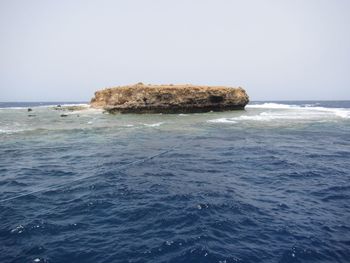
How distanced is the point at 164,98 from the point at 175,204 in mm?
44932

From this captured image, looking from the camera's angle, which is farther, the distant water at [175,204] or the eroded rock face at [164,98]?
the eroded rock face at [164,98]

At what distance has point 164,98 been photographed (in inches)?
2162

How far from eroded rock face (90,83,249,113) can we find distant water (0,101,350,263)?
33.9 m

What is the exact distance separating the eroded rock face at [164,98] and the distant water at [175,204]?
111 feet

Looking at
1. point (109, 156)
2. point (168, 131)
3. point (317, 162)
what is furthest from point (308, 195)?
point (168, 131)

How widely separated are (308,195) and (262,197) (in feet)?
6.57

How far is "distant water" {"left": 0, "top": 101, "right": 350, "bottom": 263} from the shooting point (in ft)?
25.8

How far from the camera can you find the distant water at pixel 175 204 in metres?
7.86

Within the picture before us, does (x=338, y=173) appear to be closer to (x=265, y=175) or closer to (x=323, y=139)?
(x=265, y=175)

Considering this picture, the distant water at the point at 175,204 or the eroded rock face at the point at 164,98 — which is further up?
the eroded rock face at the point at 164,98

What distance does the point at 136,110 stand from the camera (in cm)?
5616

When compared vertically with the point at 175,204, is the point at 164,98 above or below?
above

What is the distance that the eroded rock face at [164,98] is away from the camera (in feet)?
179

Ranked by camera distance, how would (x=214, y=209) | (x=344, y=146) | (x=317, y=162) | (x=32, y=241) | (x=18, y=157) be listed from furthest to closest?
(x=344, y=146) → (x=18, y=157) → (x=317, y=162) → (x=214, y=209) → (x=32, y=241)
